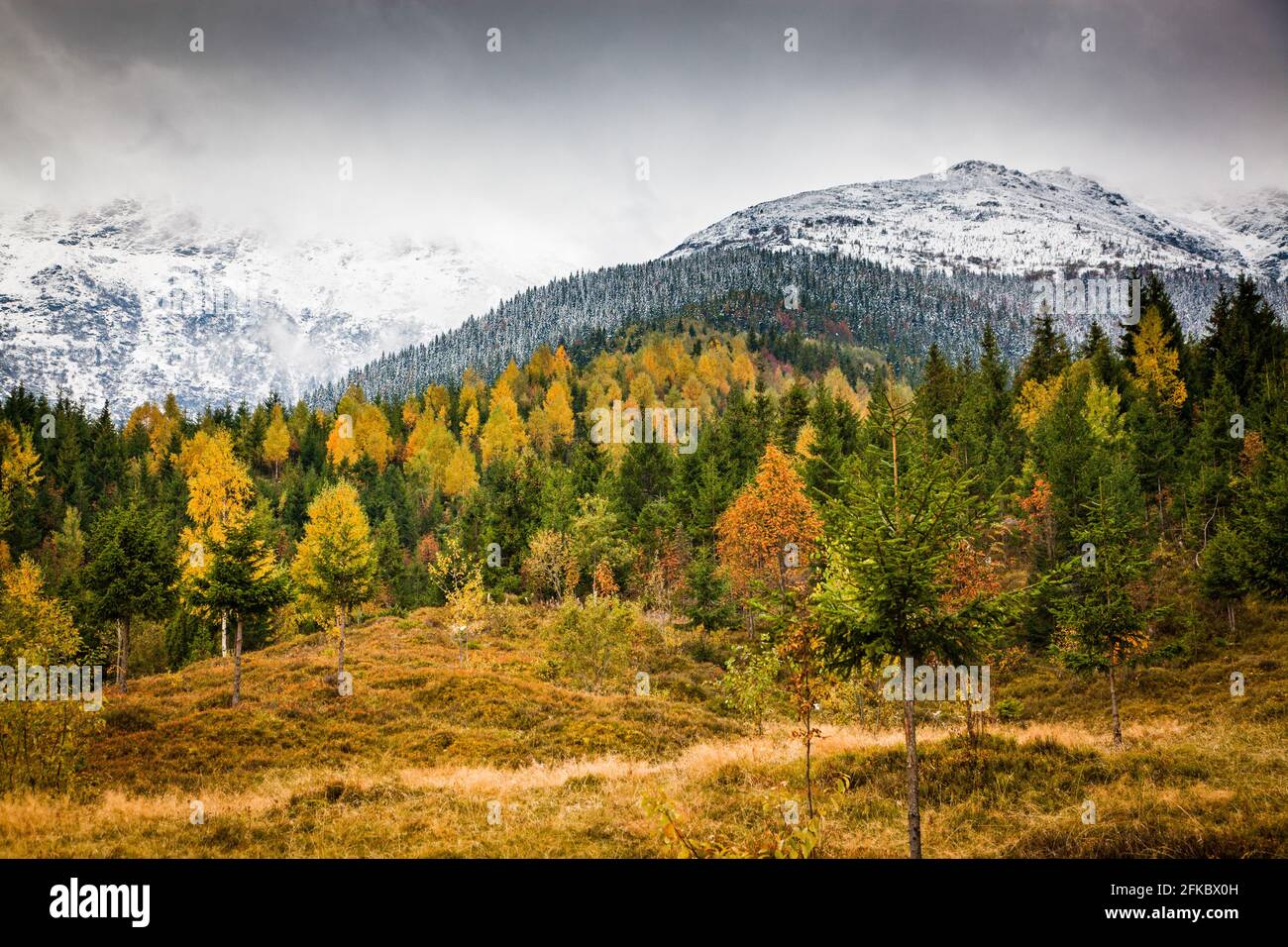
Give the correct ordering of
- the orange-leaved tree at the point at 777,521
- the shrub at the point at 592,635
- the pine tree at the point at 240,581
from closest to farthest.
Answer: the pine tree at the point at 240,581, the shrub at the point at 592,635, the orange-leaved tree at the point at 777,521

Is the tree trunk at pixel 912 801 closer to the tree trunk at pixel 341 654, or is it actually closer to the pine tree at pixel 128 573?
the tree trunk at pixel 341 654

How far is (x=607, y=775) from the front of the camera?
2047 cm

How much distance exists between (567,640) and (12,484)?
84643 mm

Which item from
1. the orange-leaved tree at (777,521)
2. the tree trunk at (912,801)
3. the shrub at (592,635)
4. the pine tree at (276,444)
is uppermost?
the pine tree at (276,444)

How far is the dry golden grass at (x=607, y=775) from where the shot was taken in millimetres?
13492

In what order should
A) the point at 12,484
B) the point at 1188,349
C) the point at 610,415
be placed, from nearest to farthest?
the point at 1188,349
the point at 12,484
the point at 610,415

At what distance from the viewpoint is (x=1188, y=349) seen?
65.2m

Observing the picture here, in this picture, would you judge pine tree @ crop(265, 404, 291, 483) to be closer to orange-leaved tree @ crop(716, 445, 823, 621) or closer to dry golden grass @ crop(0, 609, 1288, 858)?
dry golden grass @ crop(0, 609, 1288, 858)

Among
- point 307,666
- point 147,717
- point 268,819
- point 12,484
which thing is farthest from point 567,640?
point 12,484

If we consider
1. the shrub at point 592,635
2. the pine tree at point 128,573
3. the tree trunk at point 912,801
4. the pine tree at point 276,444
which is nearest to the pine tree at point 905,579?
the tree trunk at point 912,801

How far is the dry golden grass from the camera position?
13492mm

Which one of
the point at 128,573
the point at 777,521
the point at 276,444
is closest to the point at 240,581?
the point at 128,573
